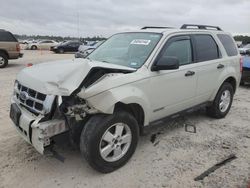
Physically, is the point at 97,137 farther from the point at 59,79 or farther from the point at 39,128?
the point at 59,79

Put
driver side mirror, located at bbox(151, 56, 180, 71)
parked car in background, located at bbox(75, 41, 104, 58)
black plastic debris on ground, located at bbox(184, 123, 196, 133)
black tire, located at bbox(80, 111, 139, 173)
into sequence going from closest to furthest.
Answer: black tire, located at bbox(80, 111, 139, 173), driver side mirror, located at bbox(151, 56, 180, 71), black plastic debris on ground, located at bbox(184, 123, 196, 133), parked car in background, located at bbox(75, 41, 104, 58)

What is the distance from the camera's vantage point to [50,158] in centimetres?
400

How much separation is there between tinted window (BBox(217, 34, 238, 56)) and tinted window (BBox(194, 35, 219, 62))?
0.33 m

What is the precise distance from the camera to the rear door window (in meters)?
4.98

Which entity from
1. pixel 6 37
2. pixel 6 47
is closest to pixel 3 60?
pixel 6 47

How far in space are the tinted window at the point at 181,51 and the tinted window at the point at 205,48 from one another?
241mm

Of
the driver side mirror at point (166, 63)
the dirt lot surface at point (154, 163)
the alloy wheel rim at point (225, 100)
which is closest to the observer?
the dirt lot surface at point (154, 163)

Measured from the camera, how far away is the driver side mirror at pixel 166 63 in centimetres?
389

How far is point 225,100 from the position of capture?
592 cm

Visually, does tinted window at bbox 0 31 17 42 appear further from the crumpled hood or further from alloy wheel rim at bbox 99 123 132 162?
alloy wheel rim at bbox 99 123 132 162

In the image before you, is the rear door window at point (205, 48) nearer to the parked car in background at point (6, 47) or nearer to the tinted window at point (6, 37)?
the parked car in background at point (6, 47)

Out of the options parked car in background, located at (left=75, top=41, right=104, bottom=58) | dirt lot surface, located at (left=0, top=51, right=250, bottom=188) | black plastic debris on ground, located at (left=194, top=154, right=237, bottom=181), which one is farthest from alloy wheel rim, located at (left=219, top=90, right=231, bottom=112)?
parked car in background, located at (left=75, top=41, right=104, bottom=58)

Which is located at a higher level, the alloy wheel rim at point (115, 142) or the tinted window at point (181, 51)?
the tinted window at point (181, 51)

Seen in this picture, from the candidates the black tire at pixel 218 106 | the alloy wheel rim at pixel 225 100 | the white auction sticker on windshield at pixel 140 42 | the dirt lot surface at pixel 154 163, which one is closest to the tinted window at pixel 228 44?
the black tire at pixel 218 106
